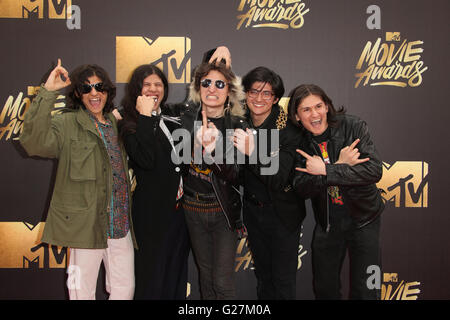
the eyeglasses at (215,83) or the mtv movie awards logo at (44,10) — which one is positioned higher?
the mtv movie awards logo at (44,10)

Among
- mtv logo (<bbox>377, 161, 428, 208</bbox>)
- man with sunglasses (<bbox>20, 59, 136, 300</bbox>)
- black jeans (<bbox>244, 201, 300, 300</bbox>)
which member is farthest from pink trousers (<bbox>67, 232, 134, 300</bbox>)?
mtv logo (<bbox>377, 161, 428, 208</bbox>)

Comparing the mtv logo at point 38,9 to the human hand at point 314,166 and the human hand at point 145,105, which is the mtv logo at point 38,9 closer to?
the human hand at point 145,105

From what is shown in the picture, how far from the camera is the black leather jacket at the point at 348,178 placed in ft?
6.47

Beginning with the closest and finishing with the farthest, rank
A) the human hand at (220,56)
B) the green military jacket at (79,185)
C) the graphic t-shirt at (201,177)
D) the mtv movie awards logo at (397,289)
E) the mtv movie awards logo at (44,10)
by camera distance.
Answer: the green military jacket at (79,185) → the graphic t-shirt at (201,177) → the human hand at (220,56) → the mtv movie awards logo at (44,10) → the mtv movie awards logo at (397,289)

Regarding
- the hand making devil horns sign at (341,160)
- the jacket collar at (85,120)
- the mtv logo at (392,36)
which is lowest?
the hand making devil horns sign at (341,160)

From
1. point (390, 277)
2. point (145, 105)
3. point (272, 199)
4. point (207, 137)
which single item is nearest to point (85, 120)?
point (145, 105)

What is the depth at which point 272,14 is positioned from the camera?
107 inches

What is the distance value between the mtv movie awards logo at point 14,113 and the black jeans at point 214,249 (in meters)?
1.75

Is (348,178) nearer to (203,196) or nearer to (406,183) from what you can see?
(203,196)

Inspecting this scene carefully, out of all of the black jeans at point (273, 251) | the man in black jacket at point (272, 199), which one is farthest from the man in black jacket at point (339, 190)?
the black jeans at point (273, 251)

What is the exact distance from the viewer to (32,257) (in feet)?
9.20

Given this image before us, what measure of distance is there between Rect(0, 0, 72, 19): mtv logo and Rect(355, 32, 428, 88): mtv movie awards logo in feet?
8.28

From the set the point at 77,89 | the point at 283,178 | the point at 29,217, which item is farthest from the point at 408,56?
the point at 29,217

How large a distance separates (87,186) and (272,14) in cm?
202
